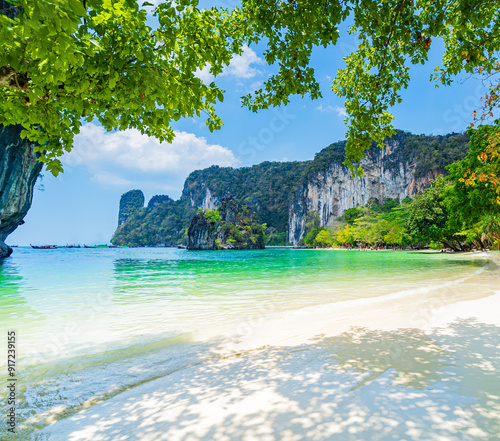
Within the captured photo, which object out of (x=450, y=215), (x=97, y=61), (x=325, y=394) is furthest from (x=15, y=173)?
(x=450, y=215)

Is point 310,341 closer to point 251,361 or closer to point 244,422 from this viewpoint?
point 251,361

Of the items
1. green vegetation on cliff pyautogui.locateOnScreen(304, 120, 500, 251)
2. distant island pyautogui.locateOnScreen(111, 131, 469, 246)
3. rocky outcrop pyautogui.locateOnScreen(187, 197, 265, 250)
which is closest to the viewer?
green vegetation on cliff pyautogui.locateOnScreen(304, 120, 500, 251)

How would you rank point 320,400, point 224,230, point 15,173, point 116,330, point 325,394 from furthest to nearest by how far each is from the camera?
point 224,230 → point 15,173 → point 116,330 → point 325,394 → point 320,400

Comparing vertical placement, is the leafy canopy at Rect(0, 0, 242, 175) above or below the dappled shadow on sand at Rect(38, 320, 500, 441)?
above

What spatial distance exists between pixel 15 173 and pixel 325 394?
39.9 m

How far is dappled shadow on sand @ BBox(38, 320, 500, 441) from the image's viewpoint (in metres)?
2.41

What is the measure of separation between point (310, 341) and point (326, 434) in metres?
2.95

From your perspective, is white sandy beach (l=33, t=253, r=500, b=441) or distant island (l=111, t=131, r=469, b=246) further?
distant island (l=111, t=131, r=469, b=246)

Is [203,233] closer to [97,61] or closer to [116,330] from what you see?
[116,330]

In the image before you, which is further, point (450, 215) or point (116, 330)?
point (450, 215)

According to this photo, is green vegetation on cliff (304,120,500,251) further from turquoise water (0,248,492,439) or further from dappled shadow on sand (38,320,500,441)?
turquoise water (0,248,492,439)

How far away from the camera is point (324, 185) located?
128 m

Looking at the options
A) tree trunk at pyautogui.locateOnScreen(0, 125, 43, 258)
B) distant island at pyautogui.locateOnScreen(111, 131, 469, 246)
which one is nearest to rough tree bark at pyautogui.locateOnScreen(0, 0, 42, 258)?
tree trunk at pyautogui.locateOnScreen(0, 125, 43, 258)

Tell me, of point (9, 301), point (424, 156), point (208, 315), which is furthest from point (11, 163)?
point (424, 156)
